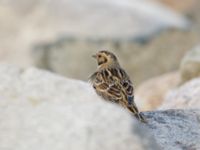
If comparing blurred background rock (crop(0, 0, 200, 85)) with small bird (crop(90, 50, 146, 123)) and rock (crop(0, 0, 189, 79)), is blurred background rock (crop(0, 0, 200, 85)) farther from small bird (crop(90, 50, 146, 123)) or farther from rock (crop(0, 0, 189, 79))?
small bird (crop(90, 50, 146, 123))

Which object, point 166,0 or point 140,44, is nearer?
point 140,44

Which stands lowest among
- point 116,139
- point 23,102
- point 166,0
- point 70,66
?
point 116,139

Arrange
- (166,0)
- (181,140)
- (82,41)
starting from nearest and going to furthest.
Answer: (181,140) → (82,41) → (166,0)

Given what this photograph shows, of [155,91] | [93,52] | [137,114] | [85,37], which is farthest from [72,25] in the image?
[137,114]

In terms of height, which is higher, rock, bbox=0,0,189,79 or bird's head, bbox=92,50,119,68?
rock, bbox=0,0,189,79

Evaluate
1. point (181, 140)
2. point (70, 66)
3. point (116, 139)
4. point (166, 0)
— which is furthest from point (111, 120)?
point (166, 0)

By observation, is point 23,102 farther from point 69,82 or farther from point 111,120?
point 111,120

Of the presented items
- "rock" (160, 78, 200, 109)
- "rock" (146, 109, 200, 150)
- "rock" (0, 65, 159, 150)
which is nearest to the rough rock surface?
"rock" (0, 65, 159, 150)
